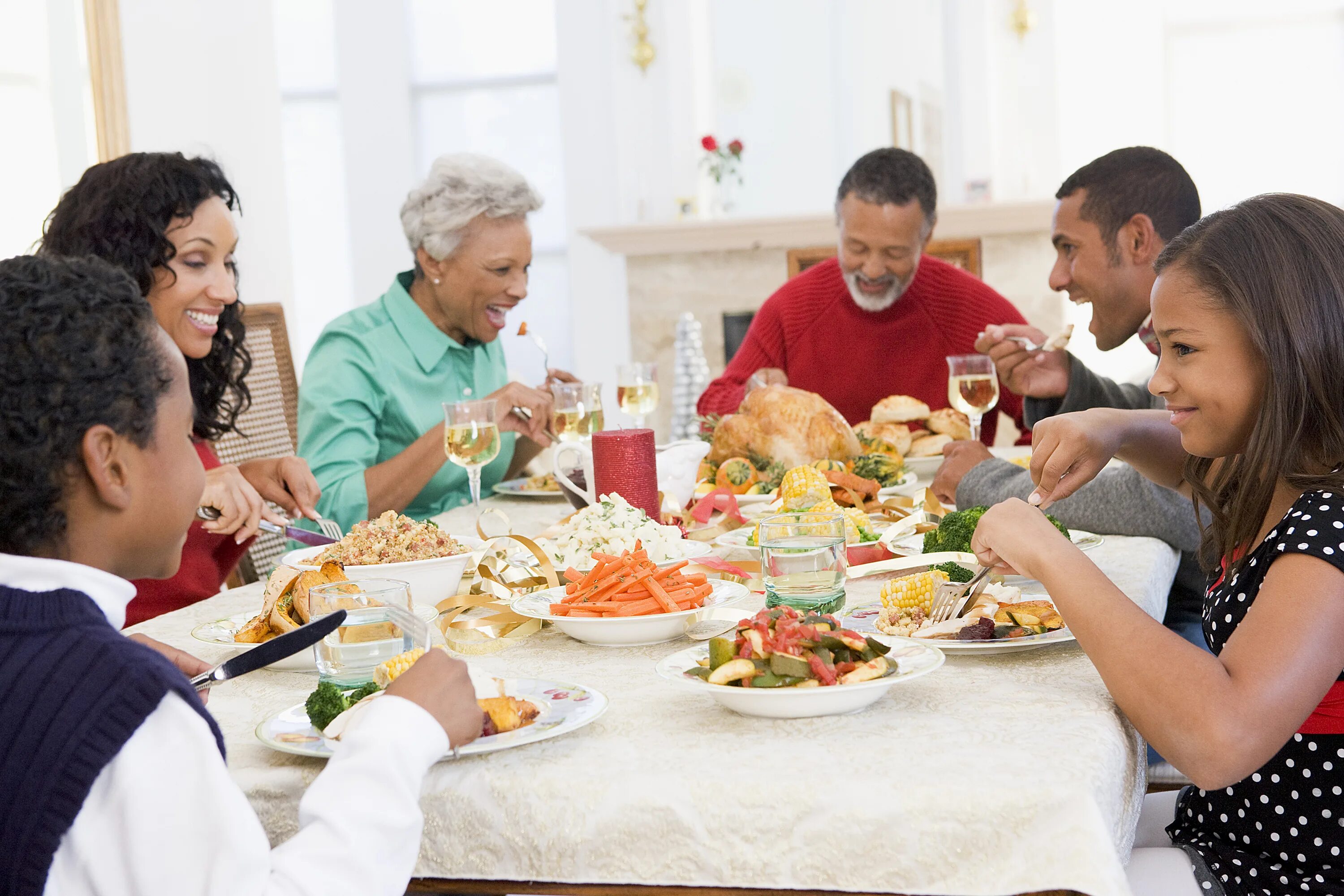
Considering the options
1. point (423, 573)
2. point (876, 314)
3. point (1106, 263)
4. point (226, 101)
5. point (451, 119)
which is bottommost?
point (423, 573)

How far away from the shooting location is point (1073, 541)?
1.75 metres

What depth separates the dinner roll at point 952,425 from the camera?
2.77 metres

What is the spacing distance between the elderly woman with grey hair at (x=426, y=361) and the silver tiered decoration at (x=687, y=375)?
8.15ft

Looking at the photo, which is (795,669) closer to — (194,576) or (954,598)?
(954,598)

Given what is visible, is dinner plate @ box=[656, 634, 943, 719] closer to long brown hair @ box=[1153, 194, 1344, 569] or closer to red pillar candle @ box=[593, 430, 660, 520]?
long brown hair @ box=[1153, 194, 1344, 569]

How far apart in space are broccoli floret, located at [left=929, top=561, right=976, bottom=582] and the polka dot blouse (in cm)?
30

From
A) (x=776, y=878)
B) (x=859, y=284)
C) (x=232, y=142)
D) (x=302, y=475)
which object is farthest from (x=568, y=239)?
(x=776, y=878)

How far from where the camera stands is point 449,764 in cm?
100

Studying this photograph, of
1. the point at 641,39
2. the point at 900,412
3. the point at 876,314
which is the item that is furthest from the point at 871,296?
the point at 641,39

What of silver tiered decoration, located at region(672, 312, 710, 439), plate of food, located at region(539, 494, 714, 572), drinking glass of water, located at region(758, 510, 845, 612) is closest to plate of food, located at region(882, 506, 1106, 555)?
drinking glass of water, located at region(758, 510, 845, 612)

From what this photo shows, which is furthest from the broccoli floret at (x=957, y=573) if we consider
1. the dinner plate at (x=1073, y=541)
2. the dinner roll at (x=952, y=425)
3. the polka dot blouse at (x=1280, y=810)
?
the dinner roll at (x=952, y=425)

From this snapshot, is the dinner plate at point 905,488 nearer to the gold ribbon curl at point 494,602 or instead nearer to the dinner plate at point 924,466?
the dinner plate at point 924,466

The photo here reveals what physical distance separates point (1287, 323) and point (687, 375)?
4.57m

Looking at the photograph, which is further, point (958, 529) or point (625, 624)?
point (958, 529)
